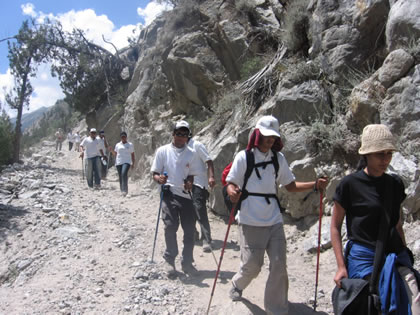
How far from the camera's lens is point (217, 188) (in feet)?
26.3

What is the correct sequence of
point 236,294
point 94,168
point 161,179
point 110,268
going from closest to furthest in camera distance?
point 236,294
point 161,179
point 110,268
point 94,168

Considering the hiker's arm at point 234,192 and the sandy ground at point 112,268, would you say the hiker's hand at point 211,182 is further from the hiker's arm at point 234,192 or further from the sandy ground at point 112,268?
the hiker's arm at point 234,192

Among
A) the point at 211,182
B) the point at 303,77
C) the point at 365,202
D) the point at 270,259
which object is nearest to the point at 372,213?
the point at 365,202

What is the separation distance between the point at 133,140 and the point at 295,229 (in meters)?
9.27

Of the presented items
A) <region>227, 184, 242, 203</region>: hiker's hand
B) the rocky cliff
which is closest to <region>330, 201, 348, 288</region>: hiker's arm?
<region>227, 184, 242, 203</region>: hiker's hand

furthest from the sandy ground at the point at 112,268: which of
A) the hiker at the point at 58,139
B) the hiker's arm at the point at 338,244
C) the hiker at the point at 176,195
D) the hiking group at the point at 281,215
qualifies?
the hiker at the point at 58,139

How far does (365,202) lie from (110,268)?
3.98 meters

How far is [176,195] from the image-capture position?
5074 mm

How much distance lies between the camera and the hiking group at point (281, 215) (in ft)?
8.29

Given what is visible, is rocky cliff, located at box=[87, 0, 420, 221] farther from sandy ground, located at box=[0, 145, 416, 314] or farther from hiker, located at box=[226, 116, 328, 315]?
hiker, located at box=[226, 116, 328, 315]

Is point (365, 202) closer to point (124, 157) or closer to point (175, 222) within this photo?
point (175, 222)

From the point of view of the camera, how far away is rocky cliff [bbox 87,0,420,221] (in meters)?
5.44

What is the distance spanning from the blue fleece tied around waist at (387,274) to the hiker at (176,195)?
8.78 feet

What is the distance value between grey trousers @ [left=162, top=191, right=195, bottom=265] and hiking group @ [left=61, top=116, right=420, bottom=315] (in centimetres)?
1
